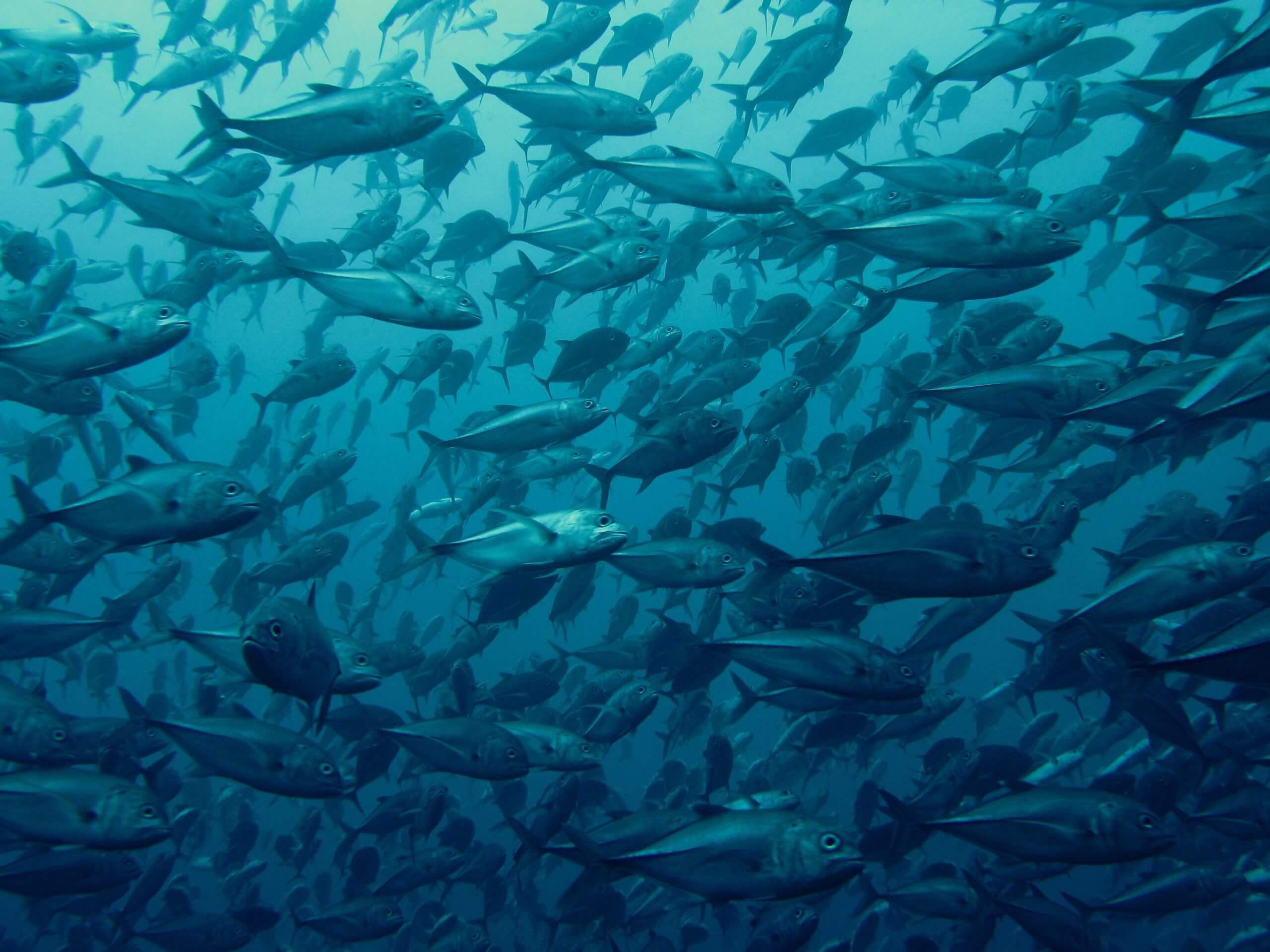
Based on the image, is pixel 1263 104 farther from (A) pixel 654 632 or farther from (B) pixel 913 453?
(B) pixel 913 453

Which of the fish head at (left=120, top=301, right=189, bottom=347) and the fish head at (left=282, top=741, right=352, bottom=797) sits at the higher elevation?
the fish head at (left=120, top=301, right=189, bottom=347)

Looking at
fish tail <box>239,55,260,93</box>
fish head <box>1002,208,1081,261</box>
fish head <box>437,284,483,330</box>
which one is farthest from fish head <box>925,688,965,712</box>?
fish tail <box>239,55,260,93</box>

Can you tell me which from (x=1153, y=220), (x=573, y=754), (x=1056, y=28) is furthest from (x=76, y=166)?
(x=1153, y=220)

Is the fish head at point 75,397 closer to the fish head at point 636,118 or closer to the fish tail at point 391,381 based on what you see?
the fish tail at point 391,381

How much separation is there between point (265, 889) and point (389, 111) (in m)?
21.5

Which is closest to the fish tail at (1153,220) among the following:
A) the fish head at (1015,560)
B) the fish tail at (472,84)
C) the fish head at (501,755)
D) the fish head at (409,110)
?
the fish head at (1015,560)

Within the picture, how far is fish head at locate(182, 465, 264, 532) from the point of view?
300 centimetres

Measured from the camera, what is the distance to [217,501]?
3.01 metres

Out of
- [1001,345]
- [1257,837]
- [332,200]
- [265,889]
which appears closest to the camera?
[1257,837]

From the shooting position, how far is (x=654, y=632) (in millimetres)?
6406

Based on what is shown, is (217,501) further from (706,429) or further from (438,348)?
(438,348)

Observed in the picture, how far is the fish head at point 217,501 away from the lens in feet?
9.86

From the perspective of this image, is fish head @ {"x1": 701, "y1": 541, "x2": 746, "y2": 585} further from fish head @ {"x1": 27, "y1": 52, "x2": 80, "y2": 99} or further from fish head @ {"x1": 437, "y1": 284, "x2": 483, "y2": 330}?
fish head @ {"x1": 27, "y1": 52, "x2": 80, "y2": 99}

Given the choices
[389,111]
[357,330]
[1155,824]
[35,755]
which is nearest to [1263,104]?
[1155,824]
